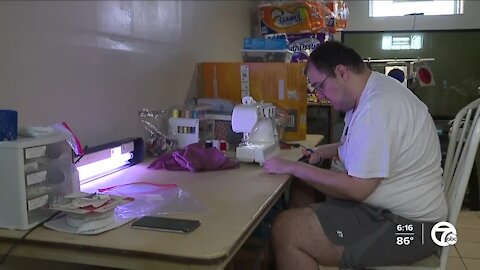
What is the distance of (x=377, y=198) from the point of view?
60.2 inches

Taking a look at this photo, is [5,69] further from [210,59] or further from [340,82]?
[210,59]

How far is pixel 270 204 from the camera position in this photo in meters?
1.38

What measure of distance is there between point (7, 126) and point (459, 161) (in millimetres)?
1426

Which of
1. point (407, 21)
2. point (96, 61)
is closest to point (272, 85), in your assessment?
point (96, 61)

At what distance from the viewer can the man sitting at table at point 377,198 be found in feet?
4.79

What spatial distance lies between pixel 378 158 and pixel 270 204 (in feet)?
1.22

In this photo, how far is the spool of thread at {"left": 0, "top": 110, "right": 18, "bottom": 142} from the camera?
1110 millimetres

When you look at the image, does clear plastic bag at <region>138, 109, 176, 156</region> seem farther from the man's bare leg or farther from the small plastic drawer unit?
the small plastic drawer unit

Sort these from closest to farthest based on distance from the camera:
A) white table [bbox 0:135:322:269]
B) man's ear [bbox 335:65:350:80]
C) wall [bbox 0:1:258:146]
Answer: white table [bbox 0:135:322:269] → wall [bbox 0:1:258:146] → man's ear [bbox 335:65:350:80]

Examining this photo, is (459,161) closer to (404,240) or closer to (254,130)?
(404,240)

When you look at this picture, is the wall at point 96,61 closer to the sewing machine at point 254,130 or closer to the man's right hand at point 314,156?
the sewing machine at point 254,130

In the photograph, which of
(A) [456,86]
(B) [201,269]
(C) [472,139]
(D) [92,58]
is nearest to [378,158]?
(C) [472,139]

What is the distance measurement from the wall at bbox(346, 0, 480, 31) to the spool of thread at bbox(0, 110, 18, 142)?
416cm

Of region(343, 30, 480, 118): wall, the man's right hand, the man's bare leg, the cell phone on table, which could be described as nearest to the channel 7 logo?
the man's bare leg
